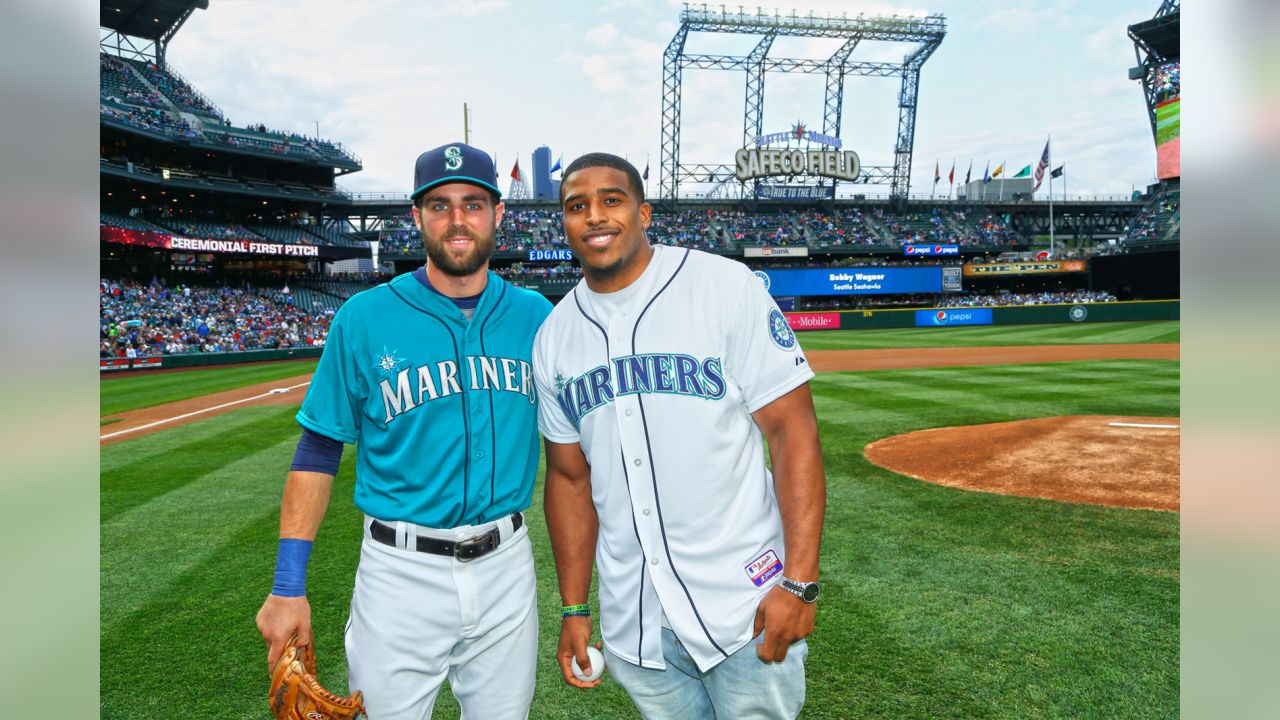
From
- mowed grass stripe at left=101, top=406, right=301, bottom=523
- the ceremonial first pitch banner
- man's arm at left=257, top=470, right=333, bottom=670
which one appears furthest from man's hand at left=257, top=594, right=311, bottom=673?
the ceremonial first pitch banner

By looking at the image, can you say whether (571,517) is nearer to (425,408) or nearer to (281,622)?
(425,408)

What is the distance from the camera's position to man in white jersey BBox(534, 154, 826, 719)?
6.98ft

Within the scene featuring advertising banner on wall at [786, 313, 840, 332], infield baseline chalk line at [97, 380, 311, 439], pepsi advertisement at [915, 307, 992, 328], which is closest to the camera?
infield baseline chalk line at [97, 380, 311, 439]

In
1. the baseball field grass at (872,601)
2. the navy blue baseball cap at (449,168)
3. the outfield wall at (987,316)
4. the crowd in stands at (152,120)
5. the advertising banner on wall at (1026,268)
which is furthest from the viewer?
the advertising banner on wall at (1026,268)

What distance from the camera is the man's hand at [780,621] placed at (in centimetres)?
206

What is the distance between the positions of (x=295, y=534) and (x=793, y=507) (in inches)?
65.0

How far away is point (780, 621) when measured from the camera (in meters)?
2.06

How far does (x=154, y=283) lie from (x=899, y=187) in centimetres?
5123

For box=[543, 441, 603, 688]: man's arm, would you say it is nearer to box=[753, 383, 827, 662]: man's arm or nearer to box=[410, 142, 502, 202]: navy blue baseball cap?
box=[753, 383, 827, 662]: man's arm

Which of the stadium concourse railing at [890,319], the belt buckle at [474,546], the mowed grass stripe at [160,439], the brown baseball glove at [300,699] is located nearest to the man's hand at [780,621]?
the belt buckle at [474,546]

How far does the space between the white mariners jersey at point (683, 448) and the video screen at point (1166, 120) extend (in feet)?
177

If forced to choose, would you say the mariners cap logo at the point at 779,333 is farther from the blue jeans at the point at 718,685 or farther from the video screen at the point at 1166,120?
the video screen at the point at 1166,120

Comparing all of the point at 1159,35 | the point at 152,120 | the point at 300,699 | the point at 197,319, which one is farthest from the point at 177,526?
the point at 1159,35
